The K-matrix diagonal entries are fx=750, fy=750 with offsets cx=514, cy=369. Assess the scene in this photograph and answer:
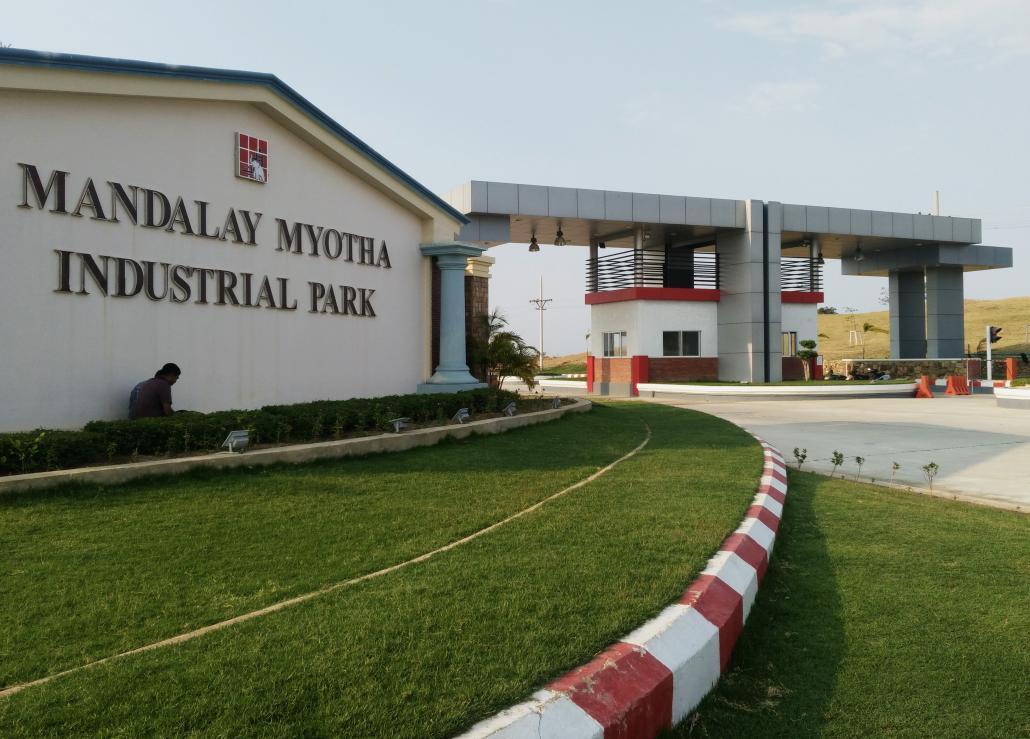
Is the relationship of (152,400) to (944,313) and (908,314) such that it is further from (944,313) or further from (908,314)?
(908,314)

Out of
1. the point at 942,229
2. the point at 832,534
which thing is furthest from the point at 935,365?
the point at 832,534

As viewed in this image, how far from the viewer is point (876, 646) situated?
374 centimetres

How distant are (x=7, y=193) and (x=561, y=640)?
8.05 metres

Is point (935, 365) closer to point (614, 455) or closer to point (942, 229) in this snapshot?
point (942, 229)

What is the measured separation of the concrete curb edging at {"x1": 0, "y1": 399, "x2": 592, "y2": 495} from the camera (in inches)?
235

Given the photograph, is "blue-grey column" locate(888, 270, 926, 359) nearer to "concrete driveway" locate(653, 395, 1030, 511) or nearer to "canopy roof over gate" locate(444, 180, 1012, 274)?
"canopy roof over gate" locate(444, 180, 1012, 274)

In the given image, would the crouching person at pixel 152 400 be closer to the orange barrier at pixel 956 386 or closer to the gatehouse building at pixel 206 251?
the gatehouse building at pixel 206 251

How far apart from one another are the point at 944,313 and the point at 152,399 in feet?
110

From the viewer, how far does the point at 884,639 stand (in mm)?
3822

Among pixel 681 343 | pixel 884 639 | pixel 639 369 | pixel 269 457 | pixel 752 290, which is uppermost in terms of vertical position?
pixel 752 290

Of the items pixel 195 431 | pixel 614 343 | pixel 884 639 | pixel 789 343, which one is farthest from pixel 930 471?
pixel 789 343

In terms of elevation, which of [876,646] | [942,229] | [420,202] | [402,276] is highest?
[942,229]

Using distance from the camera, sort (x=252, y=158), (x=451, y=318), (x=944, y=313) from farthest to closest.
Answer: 1. (x=944, y=313)
2. (x=451, y=318)
3. (x=252, y=158)

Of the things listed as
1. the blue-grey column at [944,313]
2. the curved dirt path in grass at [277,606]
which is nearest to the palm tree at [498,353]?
the curved dirt path in grass at [277,606]
